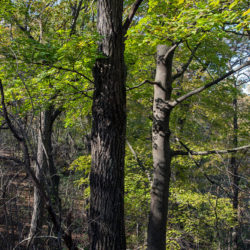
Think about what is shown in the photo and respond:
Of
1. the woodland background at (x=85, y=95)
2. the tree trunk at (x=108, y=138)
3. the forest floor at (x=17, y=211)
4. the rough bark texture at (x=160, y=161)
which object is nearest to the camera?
the forest floor at (x=17, y=211)

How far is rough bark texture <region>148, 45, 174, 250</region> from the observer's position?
15.2ft

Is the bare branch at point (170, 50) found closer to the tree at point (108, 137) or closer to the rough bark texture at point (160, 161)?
the rough bark texture at point (160, 161)

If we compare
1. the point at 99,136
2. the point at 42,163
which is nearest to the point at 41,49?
the point at 99,136

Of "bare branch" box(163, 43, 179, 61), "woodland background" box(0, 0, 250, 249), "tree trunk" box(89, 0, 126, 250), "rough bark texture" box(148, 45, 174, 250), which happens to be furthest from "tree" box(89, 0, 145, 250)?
"rough bark texture" box(148, 45, 174, 250)

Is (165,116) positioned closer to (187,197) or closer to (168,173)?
(168,173)

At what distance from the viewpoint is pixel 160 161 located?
4781 millimetres

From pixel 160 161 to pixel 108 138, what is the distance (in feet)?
6.97

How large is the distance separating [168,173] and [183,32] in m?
2.97

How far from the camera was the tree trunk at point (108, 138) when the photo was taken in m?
2.90

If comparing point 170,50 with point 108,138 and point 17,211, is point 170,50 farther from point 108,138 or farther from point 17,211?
point 17,211

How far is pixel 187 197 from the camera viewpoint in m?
6.91

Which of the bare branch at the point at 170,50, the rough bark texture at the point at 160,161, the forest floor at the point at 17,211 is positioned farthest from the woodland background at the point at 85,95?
the rough bark texture at the point at 160,161

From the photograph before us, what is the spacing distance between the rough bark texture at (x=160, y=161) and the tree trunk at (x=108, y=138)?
1.80 metres

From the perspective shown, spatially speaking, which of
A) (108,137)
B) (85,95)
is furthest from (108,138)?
(85,95)
